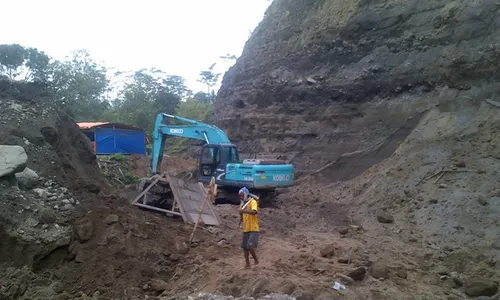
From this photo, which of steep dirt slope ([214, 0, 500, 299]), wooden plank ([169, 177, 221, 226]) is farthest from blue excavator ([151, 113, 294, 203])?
wooden plank ([169, 177, 221, 226])

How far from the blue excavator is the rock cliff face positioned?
332 centimetres

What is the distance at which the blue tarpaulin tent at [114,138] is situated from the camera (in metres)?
24.2

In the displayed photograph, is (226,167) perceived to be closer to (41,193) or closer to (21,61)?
(41,193)

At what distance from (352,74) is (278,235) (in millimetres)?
9147

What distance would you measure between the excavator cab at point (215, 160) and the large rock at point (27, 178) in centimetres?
688

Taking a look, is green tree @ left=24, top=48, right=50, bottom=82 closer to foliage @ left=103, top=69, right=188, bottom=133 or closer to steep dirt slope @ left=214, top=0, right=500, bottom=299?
foliage @ left=103, top=69, right=188, bottom=133

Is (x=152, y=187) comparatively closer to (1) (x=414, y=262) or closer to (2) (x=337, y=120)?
(1) (x=414, y=262)

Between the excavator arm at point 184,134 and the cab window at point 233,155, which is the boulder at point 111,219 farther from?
the excavator arm at point 184,134

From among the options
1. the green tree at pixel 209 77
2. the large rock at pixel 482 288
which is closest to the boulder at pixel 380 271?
the large rock at pixel 482 288

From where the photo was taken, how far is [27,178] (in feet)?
26.7

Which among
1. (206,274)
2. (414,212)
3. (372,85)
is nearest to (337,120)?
(372,85)

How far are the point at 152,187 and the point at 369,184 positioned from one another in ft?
21.4

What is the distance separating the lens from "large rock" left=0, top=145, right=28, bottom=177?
7.62 m

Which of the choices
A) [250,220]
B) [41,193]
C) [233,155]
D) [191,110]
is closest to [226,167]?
[233,155]
